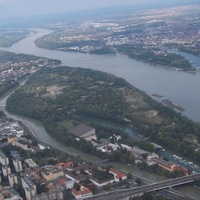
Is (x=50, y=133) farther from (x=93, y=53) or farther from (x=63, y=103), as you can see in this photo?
(x=93, y=53)

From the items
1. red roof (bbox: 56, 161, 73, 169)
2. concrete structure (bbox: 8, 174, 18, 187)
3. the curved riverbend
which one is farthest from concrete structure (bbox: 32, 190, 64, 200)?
the curved riverbend

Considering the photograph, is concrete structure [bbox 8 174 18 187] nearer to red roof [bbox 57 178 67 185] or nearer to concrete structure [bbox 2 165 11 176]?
concrete structure [bbox 2 165 11 176]

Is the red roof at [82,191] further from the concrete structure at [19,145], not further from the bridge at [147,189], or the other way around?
the concrete structure at [19,145]

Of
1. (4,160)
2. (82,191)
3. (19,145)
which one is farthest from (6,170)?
(82,191)

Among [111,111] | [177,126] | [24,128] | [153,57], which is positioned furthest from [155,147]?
[153,57]

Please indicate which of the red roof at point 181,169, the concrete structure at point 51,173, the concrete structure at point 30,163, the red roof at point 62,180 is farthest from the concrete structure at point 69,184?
the red roof at point 181,169

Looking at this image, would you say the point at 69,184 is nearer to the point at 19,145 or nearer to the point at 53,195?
the point at 53,195
